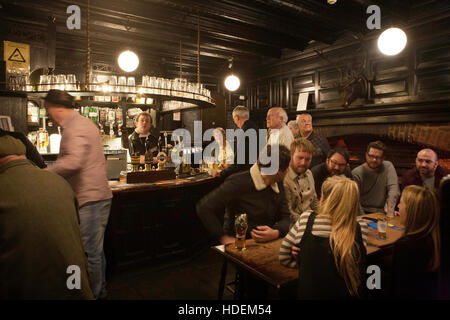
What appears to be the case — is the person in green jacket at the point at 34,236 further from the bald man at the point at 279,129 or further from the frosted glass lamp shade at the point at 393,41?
the frosted glass lamp shade at the point at 393,41

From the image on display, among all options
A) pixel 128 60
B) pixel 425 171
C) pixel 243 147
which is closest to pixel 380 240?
pixel 425 171

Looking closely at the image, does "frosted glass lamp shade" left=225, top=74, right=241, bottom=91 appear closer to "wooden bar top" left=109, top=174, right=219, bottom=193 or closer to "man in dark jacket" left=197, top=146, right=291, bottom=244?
"wooden bar top" left=109, top=174, right=219, bottom=193

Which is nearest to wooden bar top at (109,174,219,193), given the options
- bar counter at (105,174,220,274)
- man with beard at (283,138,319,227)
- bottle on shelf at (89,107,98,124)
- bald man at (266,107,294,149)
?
bar counter at (105,174,220,274)

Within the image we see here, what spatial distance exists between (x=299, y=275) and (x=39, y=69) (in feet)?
17.4

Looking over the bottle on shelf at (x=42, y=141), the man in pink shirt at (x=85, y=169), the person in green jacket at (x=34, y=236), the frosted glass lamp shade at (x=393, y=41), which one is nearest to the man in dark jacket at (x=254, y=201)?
the person in green jacket at (x=34, y=236)

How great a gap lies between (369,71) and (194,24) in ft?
10.8

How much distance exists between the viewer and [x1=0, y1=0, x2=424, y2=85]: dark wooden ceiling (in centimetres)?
456

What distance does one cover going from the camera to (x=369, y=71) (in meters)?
5.30

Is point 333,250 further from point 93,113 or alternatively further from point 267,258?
point 93,113

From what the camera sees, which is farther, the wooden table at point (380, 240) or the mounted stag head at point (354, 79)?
the mounted stag head at point (354, 79)

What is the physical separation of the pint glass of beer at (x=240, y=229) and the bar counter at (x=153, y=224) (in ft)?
5.80

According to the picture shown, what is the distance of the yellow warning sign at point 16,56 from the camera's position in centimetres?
473
